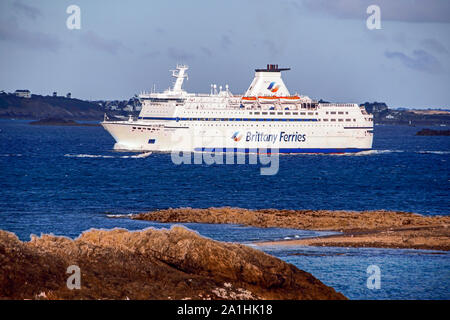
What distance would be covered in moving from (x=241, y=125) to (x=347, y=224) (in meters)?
39.8

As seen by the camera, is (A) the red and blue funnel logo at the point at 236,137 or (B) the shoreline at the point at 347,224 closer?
(B) the shoreline at the point at 347,224

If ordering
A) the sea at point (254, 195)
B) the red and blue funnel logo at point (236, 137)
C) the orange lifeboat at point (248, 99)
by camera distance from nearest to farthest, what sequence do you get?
the sea at point (254, 195), the red and blue funnel logo at point (236, 137), the orange lifeboat at point (248, 99)

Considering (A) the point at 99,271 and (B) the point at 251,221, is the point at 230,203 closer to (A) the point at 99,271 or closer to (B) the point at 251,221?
(B) the point at 251,221

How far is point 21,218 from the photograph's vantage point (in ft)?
87.7

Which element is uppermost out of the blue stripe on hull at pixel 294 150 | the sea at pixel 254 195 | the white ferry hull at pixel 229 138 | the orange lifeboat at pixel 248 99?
the orange lifeboat at pixel 248 99

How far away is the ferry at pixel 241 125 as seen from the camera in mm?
63938

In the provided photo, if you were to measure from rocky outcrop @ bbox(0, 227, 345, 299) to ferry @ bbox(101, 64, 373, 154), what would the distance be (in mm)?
48377

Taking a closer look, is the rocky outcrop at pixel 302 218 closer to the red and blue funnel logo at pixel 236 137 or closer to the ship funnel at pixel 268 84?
the red and blue funnel logo at pixel 236 137

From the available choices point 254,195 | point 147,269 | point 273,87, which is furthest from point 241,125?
point 147,269

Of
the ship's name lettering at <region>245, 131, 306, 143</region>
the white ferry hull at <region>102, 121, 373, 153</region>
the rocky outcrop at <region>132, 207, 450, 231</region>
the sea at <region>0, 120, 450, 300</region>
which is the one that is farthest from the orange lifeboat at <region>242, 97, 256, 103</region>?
the rocky outcrop at <region>132, 207, 450, 231</region>

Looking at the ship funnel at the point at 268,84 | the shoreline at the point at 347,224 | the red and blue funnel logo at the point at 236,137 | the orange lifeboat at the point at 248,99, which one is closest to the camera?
the shoreline at the point at 347,224

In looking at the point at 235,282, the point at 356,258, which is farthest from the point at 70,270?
the point at 356,258

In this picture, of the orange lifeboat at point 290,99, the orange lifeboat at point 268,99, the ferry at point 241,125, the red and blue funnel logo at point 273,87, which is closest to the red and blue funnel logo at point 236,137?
the ferry at point 241,125

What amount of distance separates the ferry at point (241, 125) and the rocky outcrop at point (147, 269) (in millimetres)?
48377
